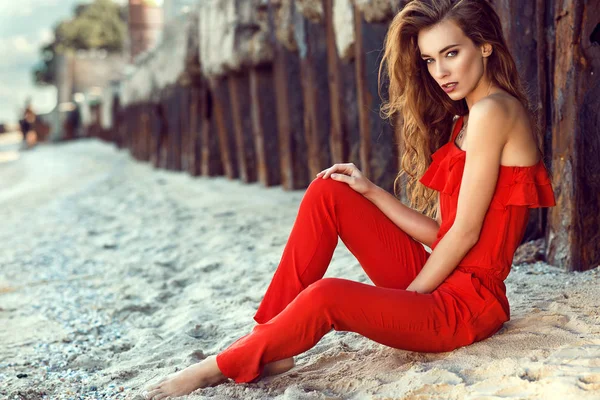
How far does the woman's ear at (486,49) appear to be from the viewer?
2.36 meters

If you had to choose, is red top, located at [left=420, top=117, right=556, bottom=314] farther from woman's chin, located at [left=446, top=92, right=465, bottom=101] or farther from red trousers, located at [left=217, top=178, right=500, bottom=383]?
woman's chin, located at [left=446, top=92, right=465, bottom=101]

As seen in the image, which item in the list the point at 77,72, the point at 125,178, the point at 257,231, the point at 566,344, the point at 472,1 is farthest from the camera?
the point at 77,72

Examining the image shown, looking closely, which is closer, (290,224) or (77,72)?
(290,224)

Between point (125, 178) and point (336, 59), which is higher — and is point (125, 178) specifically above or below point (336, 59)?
below

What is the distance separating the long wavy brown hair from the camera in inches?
91.7

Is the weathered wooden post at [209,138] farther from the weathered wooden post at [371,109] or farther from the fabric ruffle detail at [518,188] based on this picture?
the fabric ruffle detail at [518,188]

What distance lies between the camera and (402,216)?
99.7 inches

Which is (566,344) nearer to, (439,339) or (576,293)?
(439,339)

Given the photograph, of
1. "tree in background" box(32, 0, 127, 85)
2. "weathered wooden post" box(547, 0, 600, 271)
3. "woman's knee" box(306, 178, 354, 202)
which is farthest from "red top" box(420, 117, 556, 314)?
"tree in background" box(32, 0, 127, 85)

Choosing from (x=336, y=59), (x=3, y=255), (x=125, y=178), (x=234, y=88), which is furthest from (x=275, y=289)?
(x=125, y=178)

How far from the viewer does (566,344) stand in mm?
2166

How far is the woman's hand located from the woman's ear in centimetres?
56

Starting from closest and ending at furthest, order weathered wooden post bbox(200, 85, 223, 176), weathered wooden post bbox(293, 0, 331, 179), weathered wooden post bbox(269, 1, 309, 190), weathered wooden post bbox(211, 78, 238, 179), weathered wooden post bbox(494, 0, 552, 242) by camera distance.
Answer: weathered wooden post bbox(494, 0, 552, 242)
weathered wooden post bbox(293, 0, 331, 179)
weathered wooden post bbox(269, 1, 309, 190)
weathered wooden post bbox(211, 78, 238, 179)
weathered wooden post bbox(200, 85, 223, 176)

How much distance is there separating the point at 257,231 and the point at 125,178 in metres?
5.92
